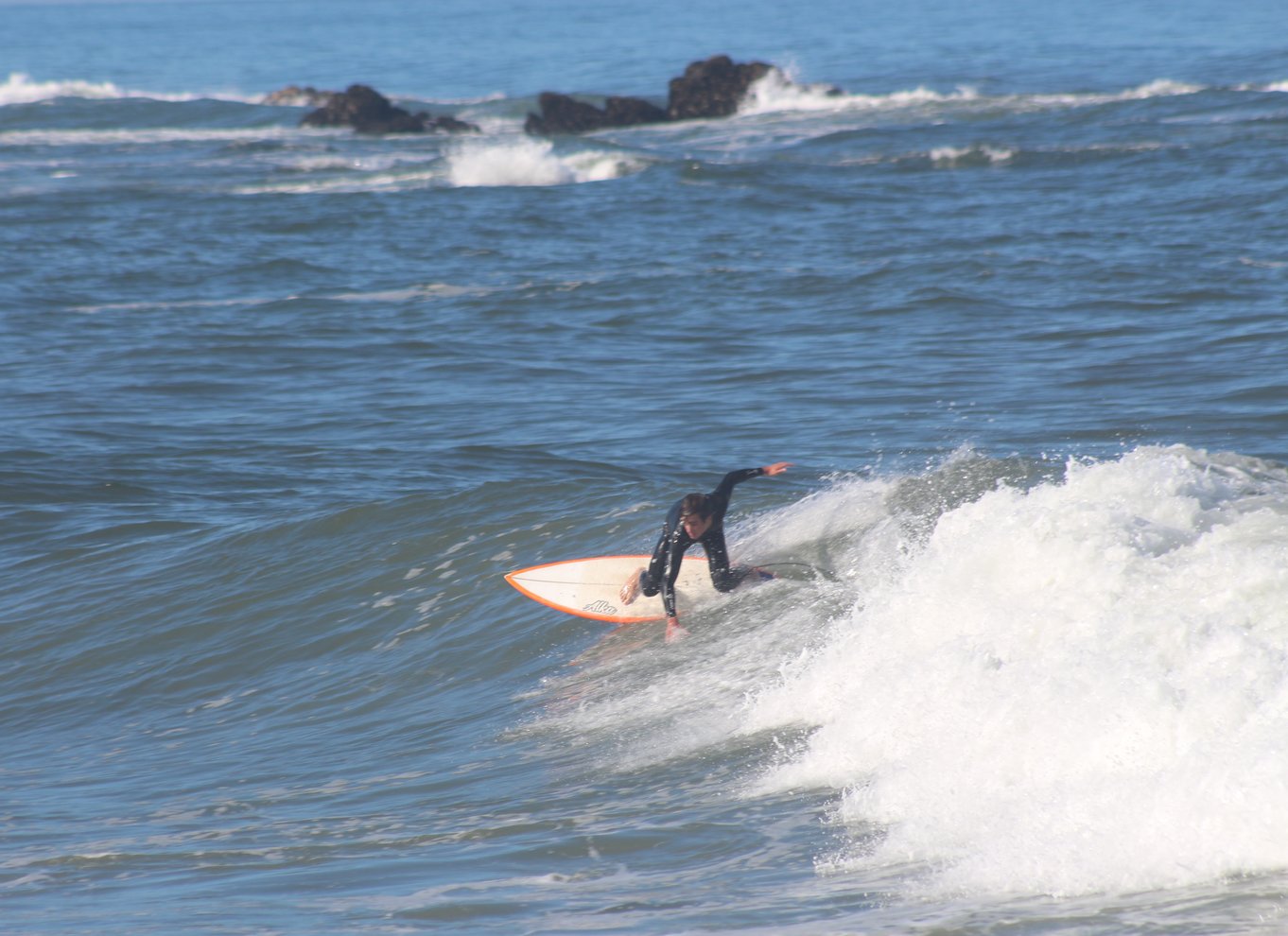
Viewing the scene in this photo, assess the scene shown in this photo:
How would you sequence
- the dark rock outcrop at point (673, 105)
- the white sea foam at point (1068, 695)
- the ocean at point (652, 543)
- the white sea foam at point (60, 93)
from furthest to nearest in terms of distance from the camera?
the white sea foam at point (60, 93) → the dark rock outcrop at point (673, 105) → the ocean at point (652, 543) → the white sea foam at point (1068, 695)

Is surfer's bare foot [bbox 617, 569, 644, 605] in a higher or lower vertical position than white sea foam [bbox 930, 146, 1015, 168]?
lower

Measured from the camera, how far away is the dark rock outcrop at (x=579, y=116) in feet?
153

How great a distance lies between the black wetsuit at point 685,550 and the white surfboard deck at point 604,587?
149 mm

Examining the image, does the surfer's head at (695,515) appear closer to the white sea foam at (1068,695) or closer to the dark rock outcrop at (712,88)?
A: the white sea foam at (1068,695)

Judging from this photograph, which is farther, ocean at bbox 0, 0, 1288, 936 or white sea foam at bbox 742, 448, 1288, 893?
ocean at bbox 0, 0, 1288, 936

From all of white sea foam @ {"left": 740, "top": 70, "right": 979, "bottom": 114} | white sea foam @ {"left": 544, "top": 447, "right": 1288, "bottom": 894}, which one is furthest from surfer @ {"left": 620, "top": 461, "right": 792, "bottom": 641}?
white sea foam @ {"left": 740, "top": 70, "right": 979, "bottom": 114}

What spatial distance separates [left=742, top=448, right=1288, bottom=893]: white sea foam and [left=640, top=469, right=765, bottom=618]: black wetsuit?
4.09 feet

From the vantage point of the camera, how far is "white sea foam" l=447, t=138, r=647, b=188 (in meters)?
36.3

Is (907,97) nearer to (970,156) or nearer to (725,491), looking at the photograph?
(970,156)

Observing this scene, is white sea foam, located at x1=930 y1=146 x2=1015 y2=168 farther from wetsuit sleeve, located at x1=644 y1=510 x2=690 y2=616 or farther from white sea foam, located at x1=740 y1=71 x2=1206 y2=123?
wetsuit sleeve, located at x1=644 y1=510 x2=690 y2=616

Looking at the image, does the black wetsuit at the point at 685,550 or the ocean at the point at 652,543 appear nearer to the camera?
the ocean at the point at 652,543

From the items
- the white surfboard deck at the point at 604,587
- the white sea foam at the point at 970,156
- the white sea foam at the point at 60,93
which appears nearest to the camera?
the white surfboard deck at the point at 604,587

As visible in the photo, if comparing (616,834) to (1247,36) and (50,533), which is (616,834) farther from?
(1247,36)

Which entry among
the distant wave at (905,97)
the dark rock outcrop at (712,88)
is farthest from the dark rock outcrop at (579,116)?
the distant wave at (905,97)
